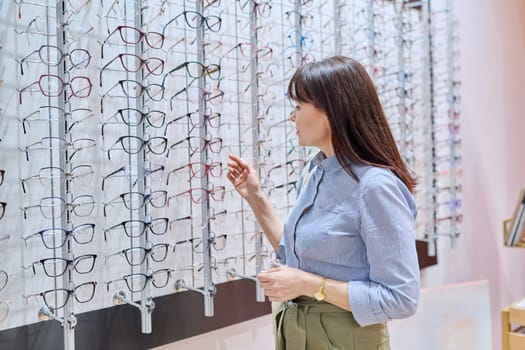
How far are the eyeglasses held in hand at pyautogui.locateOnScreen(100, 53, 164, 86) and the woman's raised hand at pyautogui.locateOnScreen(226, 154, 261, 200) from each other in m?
0.35

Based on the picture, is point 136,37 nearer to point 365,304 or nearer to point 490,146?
point 365,304

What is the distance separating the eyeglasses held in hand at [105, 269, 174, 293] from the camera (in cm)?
166

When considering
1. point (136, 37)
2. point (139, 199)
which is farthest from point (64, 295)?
point (136, 37)

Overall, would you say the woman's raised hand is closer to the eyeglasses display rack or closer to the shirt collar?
the eyeglasses display rack

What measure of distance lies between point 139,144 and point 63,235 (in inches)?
12.7

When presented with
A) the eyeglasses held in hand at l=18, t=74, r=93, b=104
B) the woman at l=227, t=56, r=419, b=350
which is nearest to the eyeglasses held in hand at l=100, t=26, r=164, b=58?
the eyeglasses held in hand at l=18, t=74, r=93, b=104

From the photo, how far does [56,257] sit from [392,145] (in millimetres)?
874

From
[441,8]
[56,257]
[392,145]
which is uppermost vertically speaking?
[441,8]

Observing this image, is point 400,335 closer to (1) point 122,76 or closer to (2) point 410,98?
(2) point 410,98

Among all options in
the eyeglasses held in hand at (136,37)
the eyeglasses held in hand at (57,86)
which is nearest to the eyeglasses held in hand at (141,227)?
the eyeglasses held in hand at (57,86)

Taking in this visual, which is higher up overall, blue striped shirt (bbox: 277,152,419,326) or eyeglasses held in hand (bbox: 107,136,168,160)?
eyeglasses held in hand (bbox: 107,136,168,160)

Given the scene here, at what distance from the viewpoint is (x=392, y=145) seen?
133 centimetres

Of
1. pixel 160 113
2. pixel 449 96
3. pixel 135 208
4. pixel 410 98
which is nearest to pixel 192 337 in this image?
pixel 135 208

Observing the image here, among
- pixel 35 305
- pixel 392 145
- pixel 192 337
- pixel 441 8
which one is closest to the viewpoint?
pixel 392 145
